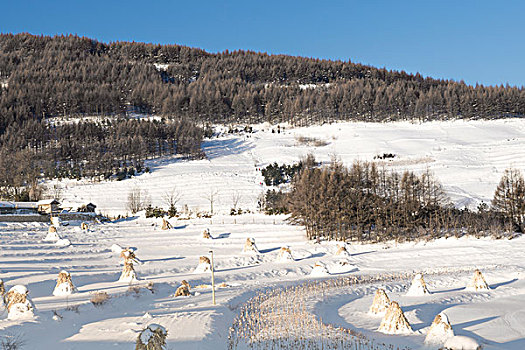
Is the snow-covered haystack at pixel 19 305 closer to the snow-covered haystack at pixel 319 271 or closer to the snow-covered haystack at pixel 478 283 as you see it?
the snow-covered haystack at pixel 319 271

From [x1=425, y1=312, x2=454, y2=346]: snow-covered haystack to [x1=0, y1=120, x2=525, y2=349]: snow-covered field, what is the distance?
64 centimetres

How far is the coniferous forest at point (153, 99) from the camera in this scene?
81375 mm

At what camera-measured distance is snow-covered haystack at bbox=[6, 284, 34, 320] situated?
467 inches

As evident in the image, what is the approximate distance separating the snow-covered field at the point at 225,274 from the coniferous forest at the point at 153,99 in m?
25.9

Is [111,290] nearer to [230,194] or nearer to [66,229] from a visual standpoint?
[66,229]

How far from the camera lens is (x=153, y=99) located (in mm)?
128375

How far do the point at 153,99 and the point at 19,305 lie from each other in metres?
122

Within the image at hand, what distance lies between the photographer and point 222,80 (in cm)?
15400

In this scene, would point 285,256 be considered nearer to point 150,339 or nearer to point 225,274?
point 225,274

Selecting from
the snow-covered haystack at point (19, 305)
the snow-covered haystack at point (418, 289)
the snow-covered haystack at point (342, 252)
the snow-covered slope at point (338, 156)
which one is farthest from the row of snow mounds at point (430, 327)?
the snow-covered slope at point (338, 156)

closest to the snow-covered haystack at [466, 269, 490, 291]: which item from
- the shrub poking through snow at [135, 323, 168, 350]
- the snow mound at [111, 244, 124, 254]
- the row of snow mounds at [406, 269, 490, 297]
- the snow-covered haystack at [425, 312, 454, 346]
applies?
the row of snow mounds at [406, 269, 490, 297]

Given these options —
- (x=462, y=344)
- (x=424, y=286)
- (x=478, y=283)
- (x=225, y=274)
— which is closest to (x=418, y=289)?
(x=424, y=286)

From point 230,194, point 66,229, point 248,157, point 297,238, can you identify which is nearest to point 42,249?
point 66,229

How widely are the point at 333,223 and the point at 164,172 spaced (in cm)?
4329
